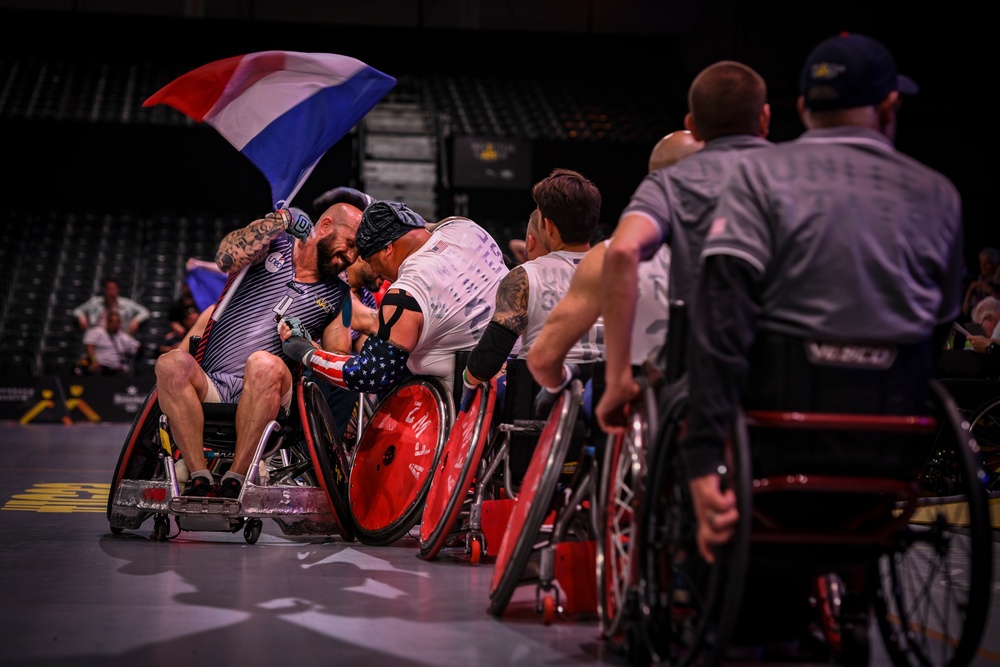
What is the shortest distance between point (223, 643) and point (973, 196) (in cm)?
1541

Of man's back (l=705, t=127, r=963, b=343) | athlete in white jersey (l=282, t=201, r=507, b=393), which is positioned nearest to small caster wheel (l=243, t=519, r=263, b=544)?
athlete in white jersey (l=282, t=201, r=507, b=393)

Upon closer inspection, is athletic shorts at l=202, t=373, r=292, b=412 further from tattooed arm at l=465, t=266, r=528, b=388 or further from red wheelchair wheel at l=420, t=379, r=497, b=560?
tattooed arm at l=465, t=266, r=528, b=388

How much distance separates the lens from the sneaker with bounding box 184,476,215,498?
4938 millimetres

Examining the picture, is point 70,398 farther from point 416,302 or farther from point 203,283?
point 416,302

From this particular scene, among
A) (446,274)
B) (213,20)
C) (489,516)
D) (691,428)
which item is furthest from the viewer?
(213,20)

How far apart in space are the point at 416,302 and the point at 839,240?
262 centimetres

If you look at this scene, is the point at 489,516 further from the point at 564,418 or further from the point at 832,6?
the point at 832,6

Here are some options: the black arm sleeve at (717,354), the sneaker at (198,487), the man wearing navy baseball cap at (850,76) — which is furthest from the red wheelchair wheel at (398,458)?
the man wearing navy baseball cap at (850,76)

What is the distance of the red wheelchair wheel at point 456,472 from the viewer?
4.26 metres

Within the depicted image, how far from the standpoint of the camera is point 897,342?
2.40 metres

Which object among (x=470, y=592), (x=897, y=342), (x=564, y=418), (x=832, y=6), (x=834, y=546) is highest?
(x=832, y=6)

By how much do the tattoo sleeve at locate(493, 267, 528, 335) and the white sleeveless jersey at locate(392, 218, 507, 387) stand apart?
574mm

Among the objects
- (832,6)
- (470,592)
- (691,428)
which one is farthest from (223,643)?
(832,6)

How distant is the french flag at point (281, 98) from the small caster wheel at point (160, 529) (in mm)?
2107
